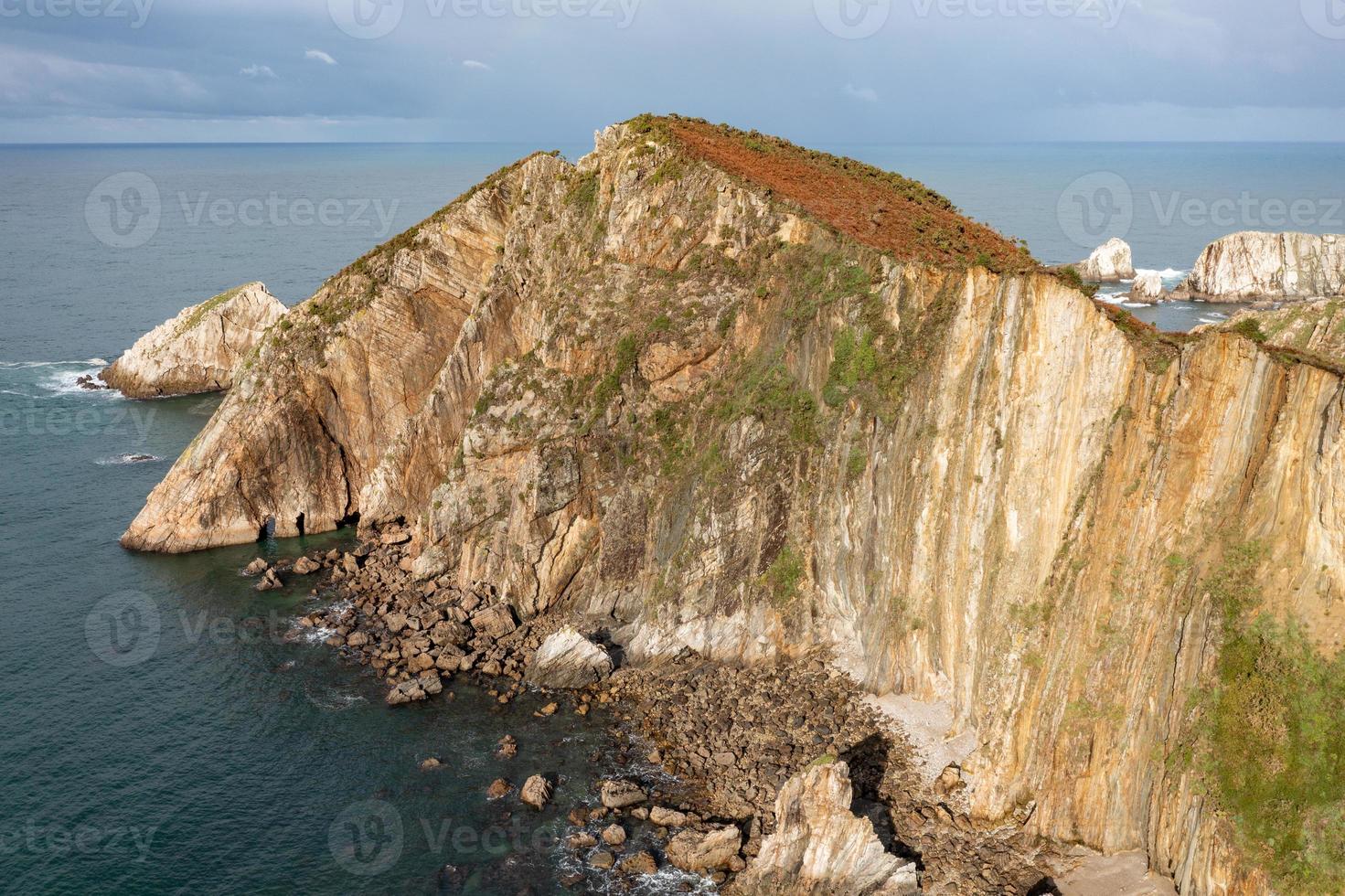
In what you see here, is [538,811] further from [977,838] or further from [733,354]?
[733,354]

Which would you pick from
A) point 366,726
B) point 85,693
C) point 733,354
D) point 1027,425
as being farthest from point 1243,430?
point 85,693

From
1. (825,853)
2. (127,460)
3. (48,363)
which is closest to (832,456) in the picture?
(825,853)

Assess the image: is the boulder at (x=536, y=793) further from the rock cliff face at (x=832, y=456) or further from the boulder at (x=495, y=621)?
the boulder at (x=495, y=621)

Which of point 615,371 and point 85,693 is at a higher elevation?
point 615,371

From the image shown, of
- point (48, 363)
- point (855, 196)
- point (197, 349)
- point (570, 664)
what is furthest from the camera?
point (48, 363)

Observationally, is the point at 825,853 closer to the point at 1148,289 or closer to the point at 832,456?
the point at 832,456
